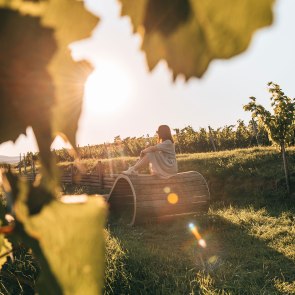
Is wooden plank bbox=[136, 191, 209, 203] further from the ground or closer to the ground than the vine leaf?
closer to the ground

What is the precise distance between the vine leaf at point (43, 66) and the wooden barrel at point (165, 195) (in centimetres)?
649

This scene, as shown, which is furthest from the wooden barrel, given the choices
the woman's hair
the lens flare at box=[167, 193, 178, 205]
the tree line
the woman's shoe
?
the tree line

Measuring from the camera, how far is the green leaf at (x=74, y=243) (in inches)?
10.1

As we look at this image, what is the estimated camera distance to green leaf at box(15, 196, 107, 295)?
26 centimetres

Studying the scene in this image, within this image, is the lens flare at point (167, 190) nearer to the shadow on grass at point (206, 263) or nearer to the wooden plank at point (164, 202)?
the wooden plank at point (164, 202)

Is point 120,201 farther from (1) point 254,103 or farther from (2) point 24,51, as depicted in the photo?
(2) point 24,51

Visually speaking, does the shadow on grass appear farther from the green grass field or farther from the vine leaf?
the vine leaf

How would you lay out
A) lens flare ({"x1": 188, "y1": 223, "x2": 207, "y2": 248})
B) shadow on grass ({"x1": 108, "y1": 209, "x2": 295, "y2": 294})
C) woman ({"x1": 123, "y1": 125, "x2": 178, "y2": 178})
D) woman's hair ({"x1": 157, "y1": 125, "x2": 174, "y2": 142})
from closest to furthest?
shadow on grass ({"x1": 108, "y1": 209, "x2": 295, "y2": 294}), lens flare ({"x1": 188, "y1": 223, "x2": 207, "y2": 248}), woman ({"x1": 123, "y1": 125, "x2": 178, "y2": 178}), woman's hair ({"x1": 157, "y1": 125, "x2": 174, "y2": 142})

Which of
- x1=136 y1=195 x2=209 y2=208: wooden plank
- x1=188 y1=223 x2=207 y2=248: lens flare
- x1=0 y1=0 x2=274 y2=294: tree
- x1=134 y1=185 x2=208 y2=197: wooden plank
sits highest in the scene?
x1=0 y1=0 x2=274 y2=294: tree

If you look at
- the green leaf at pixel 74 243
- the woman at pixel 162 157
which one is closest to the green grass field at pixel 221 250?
the woman at pixel 162 157

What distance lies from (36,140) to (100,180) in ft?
44.6

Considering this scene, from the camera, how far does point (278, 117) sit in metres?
10.2

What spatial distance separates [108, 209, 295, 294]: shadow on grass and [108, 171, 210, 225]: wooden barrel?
364mm

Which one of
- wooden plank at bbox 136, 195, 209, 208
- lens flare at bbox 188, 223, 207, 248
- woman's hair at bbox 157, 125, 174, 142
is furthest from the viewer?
woman's hair at bbox 157, 125, 174, 142
